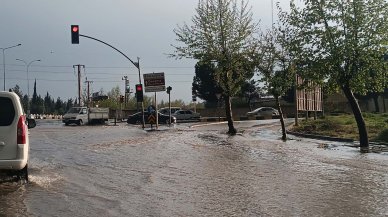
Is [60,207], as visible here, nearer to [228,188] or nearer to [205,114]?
[228,188]

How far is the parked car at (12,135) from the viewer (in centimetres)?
900

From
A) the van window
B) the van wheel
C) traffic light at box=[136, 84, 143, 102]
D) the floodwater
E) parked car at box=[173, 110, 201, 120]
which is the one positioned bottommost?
the floodwater

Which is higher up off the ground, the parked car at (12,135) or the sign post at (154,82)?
the sign post at (154,82)

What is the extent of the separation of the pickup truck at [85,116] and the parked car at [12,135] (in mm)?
41102

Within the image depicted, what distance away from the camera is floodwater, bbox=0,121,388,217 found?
296 inches

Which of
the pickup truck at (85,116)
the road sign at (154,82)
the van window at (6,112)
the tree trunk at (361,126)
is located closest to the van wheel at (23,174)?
the van window at (6,112)

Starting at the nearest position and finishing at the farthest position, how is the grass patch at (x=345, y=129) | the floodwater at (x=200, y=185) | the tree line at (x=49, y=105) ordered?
the floodwater at (x=200, y=185), the grass patch at (x=345, y=129), the tree line at (x=49, y=105)

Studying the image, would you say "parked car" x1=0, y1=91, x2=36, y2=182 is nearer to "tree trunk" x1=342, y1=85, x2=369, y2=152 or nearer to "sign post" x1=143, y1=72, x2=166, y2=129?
"tree trunk" x1=342, y1=85, x2=369, y2=152

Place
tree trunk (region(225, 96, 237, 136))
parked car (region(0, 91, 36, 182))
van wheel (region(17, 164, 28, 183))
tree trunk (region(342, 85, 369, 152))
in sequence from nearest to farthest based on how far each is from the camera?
parked car (region(0, 91, 36, 182)), van wheel (region(17, 164, 28, 183)), tree trunk (region(342, 85, 369, 152)), tree trunk (region(225, 96, 237, 136))

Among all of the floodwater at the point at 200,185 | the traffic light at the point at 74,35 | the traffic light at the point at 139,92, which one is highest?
the traffic light at the point at 74,35

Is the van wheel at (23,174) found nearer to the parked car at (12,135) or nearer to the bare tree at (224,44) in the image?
the parked car at (12,135)

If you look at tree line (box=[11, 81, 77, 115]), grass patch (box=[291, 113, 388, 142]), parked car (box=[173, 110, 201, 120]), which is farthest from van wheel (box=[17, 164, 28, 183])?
tree line (box=[11, 81, 77, 115])

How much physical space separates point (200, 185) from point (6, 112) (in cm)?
389

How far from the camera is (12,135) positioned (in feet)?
29.7
